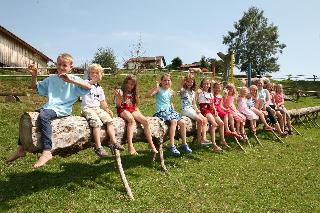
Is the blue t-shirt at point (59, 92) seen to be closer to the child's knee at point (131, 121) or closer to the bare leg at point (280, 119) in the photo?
the child's knee at point (131, 121)

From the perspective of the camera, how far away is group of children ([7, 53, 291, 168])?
27.2 feet

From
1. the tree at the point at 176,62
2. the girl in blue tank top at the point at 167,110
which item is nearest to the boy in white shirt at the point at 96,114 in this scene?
the girl in blue tank top at the point at 167,110

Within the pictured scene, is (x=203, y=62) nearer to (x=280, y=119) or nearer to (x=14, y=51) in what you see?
(x=14, y=51)

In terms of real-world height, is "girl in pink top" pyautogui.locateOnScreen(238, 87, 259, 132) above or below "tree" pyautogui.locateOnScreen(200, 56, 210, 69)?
below

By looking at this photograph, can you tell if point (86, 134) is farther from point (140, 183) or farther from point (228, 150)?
point (228, 150)

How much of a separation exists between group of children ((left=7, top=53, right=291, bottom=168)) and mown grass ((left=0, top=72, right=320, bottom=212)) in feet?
2.57

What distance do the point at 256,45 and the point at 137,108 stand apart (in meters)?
75.2

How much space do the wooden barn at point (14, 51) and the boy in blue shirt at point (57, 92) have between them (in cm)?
3593

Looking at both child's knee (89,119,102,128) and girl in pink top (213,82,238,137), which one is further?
girl in pink top (213,82,238,137)

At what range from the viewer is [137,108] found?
1059 centimetres

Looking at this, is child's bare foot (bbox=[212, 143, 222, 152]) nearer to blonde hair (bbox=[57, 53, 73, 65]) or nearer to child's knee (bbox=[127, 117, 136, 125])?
child's knee (bbox=[127, 117, 136, 125])

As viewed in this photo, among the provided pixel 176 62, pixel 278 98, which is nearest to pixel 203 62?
pixel 176 62

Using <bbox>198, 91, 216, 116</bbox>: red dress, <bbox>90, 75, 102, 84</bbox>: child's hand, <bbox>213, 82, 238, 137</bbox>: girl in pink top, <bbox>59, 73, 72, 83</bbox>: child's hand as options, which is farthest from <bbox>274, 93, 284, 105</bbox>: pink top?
<bbox>59, 73, 72, 83</bbox>: child's hand

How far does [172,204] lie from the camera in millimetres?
8422
